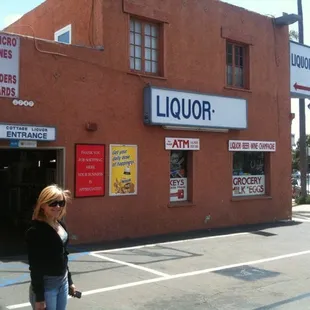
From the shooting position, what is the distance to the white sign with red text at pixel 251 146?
14339 mm

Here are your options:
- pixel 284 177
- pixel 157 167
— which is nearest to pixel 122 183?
pixel 157 167

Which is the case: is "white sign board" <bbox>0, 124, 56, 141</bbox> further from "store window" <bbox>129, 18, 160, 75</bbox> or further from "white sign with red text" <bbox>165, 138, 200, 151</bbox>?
"white sign with red text" <bbox>165, 138, 200, 151</bbox>

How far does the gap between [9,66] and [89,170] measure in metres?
3.00

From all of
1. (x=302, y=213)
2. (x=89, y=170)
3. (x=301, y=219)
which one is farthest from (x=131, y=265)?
(x=302, y=213)

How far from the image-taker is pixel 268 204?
51.2 feet

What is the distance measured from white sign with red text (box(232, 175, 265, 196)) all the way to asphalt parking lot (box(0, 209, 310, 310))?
10.8ft

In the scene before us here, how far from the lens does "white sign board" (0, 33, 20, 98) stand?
9781 mm

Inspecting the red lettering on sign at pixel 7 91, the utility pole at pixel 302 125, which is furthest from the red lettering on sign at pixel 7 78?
the utility pole at pixel 302 125

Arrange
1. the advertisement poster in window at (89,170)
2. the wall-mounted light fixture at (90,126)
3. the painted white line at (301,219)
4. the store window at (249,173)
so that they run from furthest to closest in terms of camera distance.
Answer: the painted white line at (301,219)
the store window at (249,173)
the wall-mounted light fixture at (90,126)
the advertisement poster in window at (89,170)

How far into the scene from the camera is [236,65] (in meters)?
15.0

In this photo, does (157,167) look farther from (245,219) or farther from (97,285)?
(97,285)

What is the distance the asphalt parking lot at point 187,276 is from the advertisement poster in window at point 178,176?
181 cm

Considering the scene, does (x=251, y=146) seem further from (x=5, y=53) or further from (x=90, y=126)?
(x=5, y=53)

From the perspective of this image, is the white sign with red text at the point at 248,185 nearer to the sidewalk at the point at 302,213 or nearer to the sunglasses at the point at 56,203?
the sidewalk at the point at 302,213
